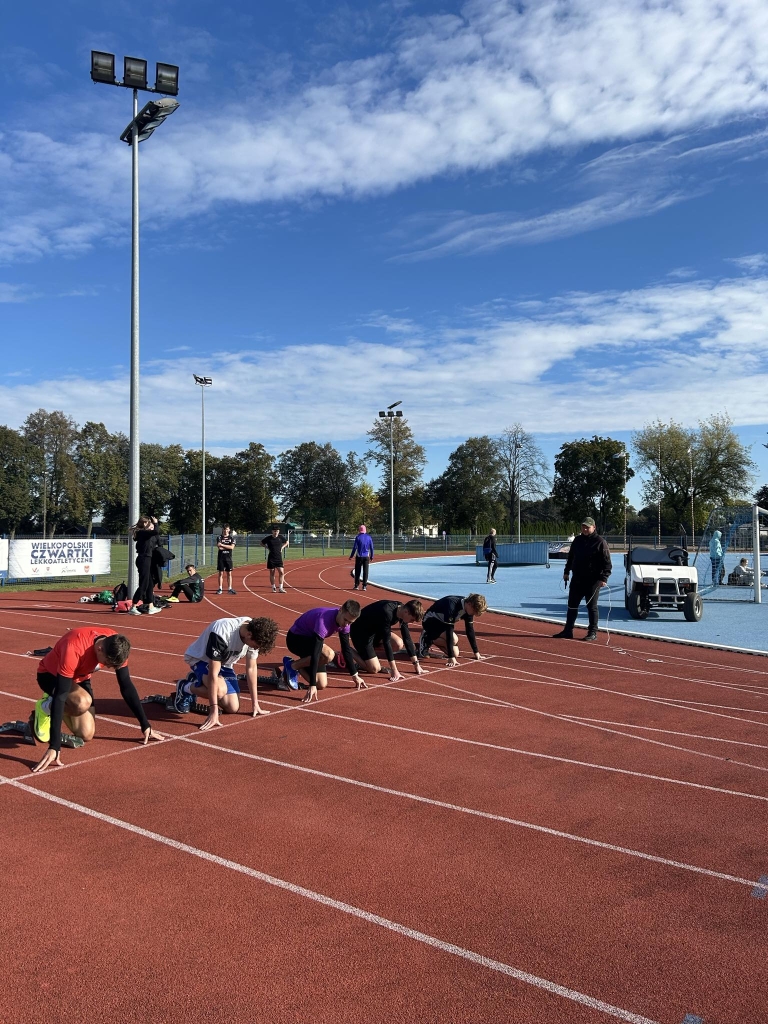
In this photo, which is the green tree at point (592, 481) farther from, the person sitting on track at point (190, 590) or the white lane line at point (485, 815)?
the white lane line at point (485, 815)

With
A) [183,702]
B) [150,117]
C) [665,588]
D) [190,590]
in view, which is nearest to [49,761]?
[183,702]

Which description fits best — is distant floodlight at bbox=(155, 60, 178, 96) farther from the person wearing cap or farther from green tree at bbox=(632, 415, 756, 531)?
green tree at bbox=(632, 415, 756, 531)

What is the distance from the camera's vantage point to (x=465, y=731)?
743 centimetres

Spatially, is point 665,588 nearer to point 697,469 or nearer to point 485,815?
point 485,815

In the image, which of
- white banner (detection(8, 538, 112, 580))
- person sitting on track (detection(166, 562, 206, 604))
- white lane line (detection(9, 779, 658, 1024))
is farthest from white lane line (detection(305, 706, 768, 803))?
white banner (detection(8, 538, 112, 580))

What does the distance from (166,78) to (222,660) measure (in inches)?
611

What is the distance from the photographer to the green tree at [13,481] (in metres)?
72.1

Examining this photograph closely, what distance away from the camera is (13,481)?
72750 millimetres

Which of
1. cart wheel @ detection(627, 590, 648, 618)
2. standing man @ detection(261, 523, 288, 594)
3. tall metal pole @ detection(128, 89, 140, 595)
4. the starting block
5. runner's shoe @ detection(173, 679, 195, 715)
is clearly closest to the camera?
the starting block

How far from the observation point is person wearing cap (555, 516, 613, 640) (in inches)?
508

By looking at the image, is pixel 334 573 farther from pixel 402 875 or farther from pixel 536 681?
pixel 402 875

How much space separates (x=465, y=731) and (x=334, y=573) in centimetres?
2574

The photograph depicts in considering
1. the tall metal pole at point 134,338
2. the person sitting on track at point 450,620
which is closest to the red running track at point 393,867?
the person sitting on track at point 450,620

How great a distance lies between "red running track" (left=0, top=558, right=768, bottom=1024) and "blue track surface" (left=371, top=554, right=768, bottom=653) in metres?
6.21
